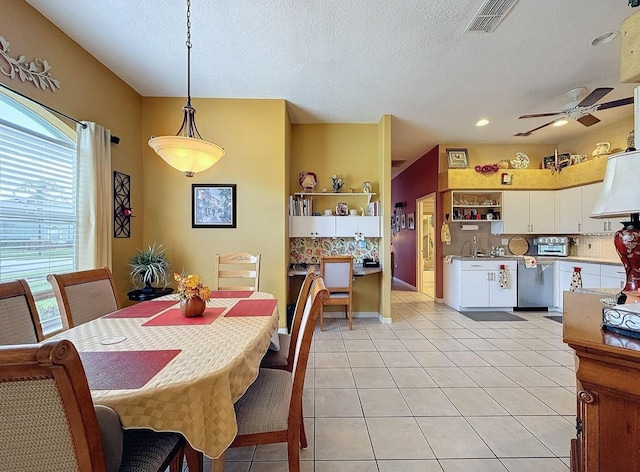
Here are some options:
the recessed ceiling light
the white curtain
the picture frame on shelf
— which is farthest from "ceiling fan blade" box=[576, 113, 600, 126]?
the white curtain

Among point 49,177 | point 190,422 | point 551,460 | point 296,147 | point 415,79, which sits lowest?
point 551,460

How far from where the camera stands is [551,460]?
5.41ft

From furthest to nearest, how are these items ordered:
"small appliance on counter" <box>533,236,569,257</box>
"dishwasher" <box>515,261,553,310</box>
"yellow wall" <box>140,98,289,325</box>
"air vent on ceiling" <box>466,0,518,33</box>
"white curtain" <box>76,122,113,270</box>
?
"small appliance on counter" <box>533,236,569,257</box> < "dishwasher" <box>515,261,553,310</box> < "yellow wall" <box>140,98,289,325</box> < "white curtain" <box>76,122,113,270</box> < "air vent on ceiling" <box>466,0,518,33</box>

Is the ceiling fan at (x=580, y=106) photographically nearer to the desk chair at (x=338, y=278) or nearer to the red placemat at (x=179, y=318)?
the desk chair at (x=338, y=278)

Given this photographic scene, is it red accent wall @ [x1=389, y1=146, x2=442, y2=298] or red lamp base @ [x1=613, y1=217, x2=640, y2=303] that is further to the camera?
red accent wall @ [x1=389, y1=146, x2=442, y2=298]

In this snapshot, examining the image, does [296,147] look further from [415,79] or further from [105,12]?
[105,12]

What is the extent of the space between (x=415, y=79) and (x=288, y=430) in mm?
3387

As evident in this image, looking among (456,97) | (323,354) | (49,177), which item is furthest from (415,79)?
(49,177)

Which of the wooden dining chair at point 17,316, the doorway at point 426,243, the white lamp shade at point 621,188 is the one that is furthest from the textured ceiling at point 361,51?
the doorway at point 426,243

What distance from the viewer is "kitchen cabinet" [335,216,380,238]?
430cm

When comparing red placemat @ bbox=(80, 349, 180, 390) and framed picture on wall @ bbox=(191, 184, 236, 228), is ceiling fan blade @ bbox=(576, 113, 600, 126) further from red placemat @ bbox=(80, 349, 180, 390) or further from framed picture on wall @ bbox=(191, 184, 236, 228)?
red placemat @ bbox=(80, 349, 180, 390)

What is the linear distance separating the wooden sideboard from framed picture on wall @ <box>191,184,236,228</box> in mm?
3384

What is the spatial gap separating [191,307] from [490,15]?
2.97 m

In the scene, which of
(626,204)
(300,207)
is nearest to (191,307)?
(626,204)
